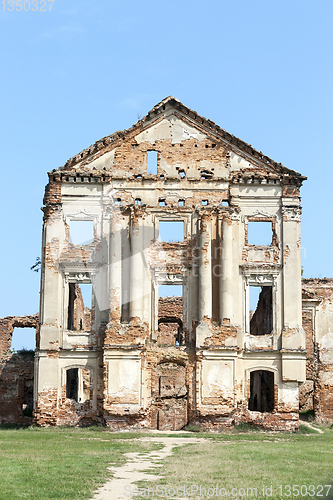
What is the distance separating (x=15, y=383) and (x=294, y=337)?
11.0 meters

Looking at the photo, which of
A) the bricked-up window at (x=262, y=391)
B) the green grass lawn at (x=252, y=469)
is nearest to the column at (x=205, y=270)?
the bricked-up window at (x=262, y=391)

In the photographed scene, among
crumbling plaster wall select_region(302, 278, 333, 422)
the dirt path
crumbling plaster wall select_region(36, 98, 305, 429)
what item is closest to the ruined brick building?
crumbling plaster wall select_region(36, 98, 305, 429)

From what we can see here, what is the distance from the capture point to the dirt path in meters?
12.3

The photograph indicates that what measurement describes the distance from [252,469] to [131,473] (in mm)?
2479

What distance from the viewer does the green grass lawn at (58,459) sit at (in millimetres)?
12180

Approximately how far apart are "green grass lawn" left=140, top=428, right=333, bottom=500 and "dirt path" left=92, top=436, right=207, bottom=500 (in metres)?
0.31

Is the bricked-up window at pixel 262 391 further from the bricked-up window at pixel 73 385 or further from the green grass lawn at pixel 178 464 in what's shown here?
the bricked-up window at pixel 73 385

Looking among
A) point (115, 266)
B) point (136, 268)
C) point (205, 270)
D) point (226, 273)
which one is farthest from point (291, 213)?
point (115, 266)

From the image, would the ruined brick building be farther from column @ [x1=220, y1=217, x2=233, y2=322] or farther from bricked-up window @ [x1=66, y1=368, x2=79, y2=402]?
bricked-up window @ [x1=66, y1=368, x2=79, y2=402]

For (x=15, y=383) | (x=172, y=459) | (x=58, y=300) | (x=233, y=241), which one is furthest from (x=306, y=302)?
(x=172, y=459)

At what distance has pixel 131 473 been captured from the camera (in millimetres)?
14609

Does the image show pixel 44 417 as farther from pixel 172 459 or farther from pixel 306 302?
pixel 306 302

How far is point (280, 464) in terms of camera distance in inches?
608

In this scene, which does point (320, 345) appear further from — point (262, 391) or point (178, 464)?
point (178, 464)
